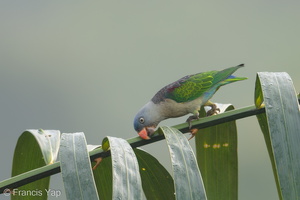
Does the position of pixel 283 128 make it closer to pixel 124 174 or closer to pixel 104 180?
pixel 124 174

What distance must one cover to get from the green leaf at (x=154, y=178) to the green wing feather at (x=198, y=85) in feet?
2.59

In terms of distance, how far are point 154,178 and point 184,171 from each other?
0.43m

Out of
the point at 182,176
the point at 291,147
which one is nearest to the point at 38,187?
the point at 182,176

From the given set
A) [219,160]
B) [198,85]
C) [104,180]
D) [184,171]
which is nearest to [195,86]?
[198,85]

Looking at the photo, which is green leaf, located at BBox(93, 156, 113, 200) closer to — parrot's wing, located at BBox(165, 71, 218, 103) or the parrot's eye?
the parrot's eye

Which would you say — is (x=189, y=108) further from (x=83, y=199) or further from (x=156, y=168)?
(x=83, y=199)

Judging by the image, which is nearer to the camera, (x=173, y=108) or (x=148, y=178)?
(x=148, y=178)

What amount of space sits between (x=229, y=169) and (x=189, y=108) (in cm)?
72

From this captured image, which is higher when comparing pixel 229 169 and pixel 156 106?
pixel 156 106

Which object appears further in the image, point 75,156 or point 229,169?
point 229,169

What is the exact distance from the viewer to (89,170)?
1078 mm

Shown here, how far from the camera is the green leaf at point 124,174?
1.03 meters

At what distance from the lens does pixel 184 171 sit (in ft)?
3.59

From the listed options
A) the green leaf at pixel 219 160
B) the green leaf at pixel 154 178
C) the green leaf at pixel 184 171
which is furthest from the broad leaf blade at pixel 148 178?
the green leaf at pixel 184 171
